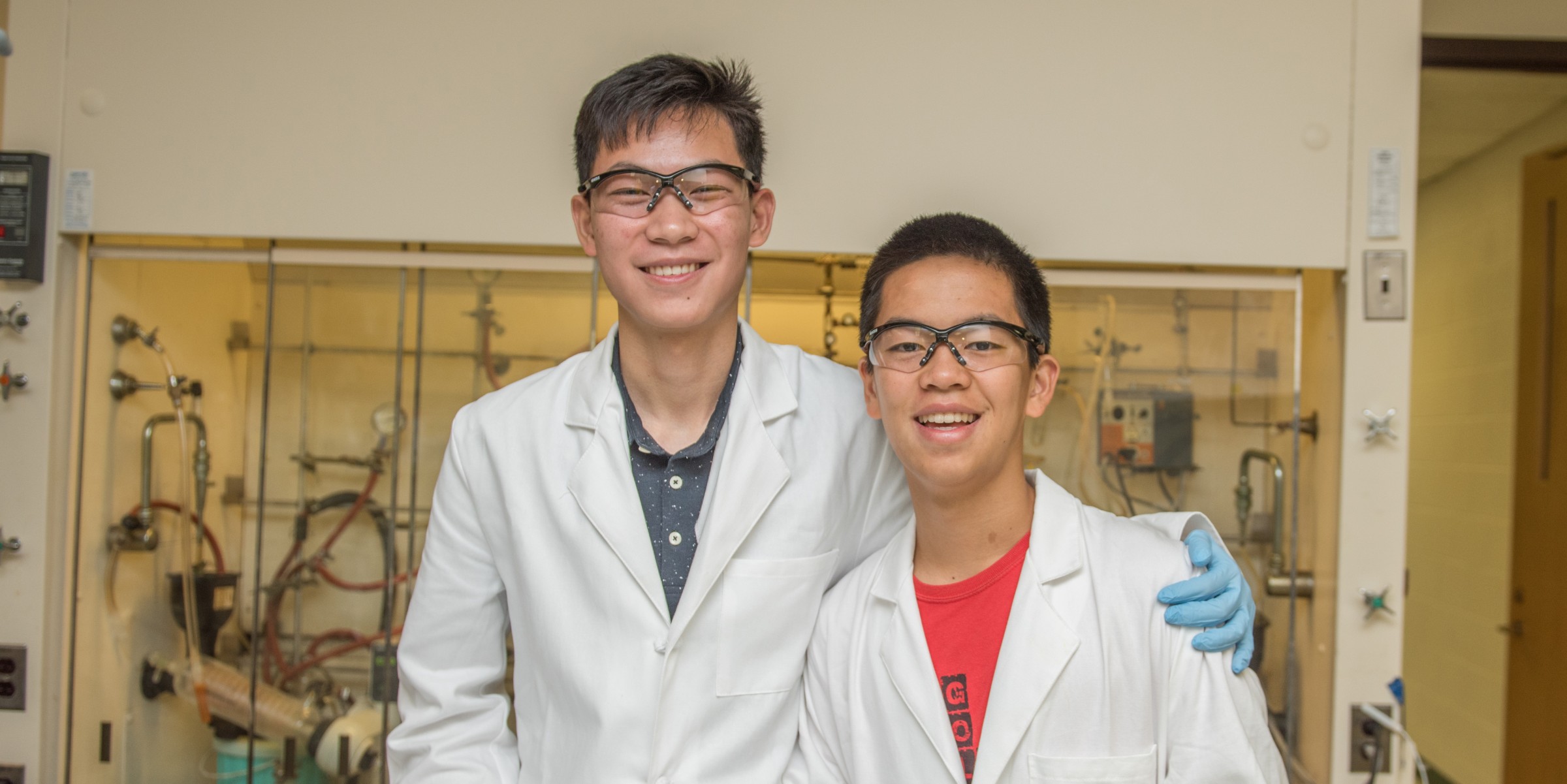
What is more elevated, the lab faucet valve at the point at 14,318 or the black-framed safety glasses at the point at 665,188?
the black-framed safety glasses at the point at 665,188

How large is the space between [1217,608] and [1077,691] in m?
0.22

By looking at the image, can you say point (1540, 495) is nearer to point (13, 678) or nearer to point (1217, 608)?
point (1217, 608)

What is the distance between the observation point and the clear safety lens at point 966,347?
1.30 m

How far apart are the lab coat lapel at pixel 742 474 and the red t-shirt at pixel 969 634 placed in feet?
0.94

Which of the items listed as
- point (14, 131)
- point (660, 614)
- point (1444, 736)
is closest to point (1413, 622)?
point (1444, 736)

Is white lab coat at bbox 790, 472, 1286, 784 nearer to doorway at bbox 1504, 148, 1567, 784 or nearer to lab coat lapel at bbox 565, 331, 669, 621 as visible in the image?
lab coat lapel at bbox 565, 331, 669, 621

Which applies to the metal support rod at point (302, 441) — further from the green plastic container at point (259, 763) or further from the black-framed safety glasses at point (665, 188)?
the black-framed safety glasses at point (665, 188)

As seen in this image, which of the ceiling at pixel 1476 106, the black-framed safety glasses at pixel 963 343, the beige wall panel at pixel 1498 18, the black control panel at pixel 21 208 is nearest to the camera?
the black-framed safety glasses at pixel 963 343

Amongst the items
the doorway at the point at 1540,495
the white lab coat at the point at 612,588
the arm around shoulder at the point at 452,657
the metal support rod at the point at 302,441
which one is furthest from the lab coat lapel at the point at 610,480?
the doorway at the point at 1540,495

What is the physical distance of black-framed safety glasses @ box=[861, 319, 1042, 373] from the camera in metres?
A: 1.30

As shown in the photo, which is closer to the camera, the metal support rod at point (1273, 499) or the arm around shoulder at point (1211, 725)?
the arm around shoulder at point (1211, 725)

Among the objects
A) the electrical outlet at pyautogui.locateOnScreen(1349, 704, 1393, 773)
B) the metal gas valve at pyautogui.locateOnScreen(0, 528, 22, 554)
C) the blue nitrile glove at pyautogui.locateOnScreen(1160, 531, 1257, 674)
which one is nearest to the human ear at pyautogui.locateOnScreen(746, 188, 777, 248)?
the blue nitrile glove at pyautogui.locateOnScreen(1160, 531, 1257, 674)

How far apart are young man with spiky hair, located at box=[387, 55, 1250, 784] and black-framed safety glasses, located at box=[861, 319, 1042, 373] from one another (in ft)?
0.82

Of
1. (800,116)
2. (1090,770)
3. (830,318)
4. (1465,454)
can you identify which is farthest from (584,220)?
(1465,454)
